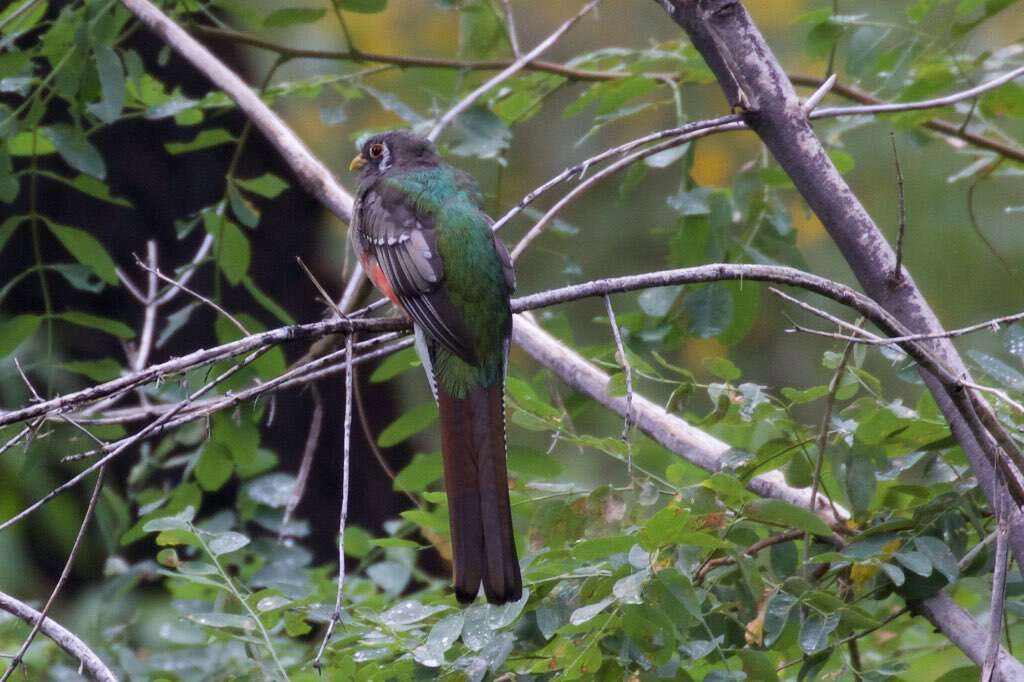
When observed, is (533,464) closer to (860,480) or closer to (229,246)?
(860,480)

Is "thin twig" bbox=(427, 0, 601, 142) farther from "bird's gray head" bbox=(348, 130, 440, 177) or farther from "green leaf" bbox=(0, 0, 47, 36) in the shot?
"green leaf" bbox=(0, 0, 47, 36)

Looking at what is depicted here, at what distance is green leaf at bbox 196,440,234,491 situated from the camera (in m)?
3.47

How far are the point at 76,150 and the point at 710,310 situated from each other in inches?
78.9

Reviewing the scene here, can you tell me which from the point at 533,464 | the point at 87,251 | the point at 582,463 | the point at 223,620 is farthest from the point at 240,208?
the point at 582,463

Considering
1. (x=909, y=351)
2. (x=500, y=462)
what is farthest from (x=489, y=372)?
(x=909, y=351)

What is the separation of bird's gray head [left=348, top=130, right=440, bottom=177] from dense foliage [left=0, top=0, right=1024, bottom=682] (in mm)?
72

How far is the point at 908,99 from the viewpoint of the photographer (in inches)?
141

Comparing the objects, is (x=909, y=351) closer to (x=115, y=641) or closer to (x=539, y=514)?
(x=539, y=514)

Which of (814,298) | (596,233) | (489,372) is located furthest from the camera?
(596,233)

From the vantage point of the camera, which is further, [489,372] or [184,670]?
[184,670]

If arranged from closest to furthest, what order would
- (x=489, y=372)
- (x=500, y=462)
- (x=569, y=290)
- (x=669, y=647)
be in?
1. (x=669, y=647)
2. (x=569, y=290)
3. (x=500, y=462)
4. (x=489, y=372)

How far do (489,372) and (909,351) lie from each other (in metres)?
1.02

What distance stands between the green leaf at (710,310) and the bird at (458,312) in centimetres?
55

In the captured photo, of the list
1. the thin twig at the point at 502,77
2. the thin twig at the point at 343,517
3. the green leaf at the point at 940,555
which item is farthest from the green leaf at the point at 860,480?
the thin twig at the point at 502,77
